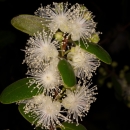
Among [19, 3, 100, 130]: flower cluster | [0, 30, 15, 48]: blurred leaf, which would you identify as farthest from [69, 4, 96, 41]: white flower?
[0, 30, 15, 48]: blurred leaf

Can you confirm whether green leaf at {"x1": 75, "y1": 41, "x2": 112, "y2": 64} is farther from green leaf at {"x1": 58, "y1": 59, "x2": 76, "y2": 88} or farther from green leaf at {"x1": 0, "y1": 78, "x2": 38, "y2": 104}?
green leaf at {"x1": 0, "y1": 78, "x2": 38, "y2": 104}

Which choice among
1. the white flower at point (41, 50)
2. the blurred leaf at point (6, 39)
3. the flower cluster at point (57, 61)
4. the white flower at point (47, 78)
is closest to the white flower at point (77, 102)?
the flower cluster at point (57, 61)

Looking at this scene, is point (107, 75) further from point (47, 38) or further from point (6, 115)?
point (47, 38)

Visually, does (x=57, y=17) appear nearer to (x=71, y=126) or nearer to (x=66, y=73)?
(x=66, y=73)

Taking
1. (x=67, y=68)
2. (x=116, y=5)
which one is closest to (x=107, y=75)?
(x=116, y=5)

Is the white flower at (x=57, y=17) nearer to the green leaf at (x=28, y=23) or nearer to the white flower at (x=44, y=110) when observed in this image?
the green leaf at (x=28, y=23)
